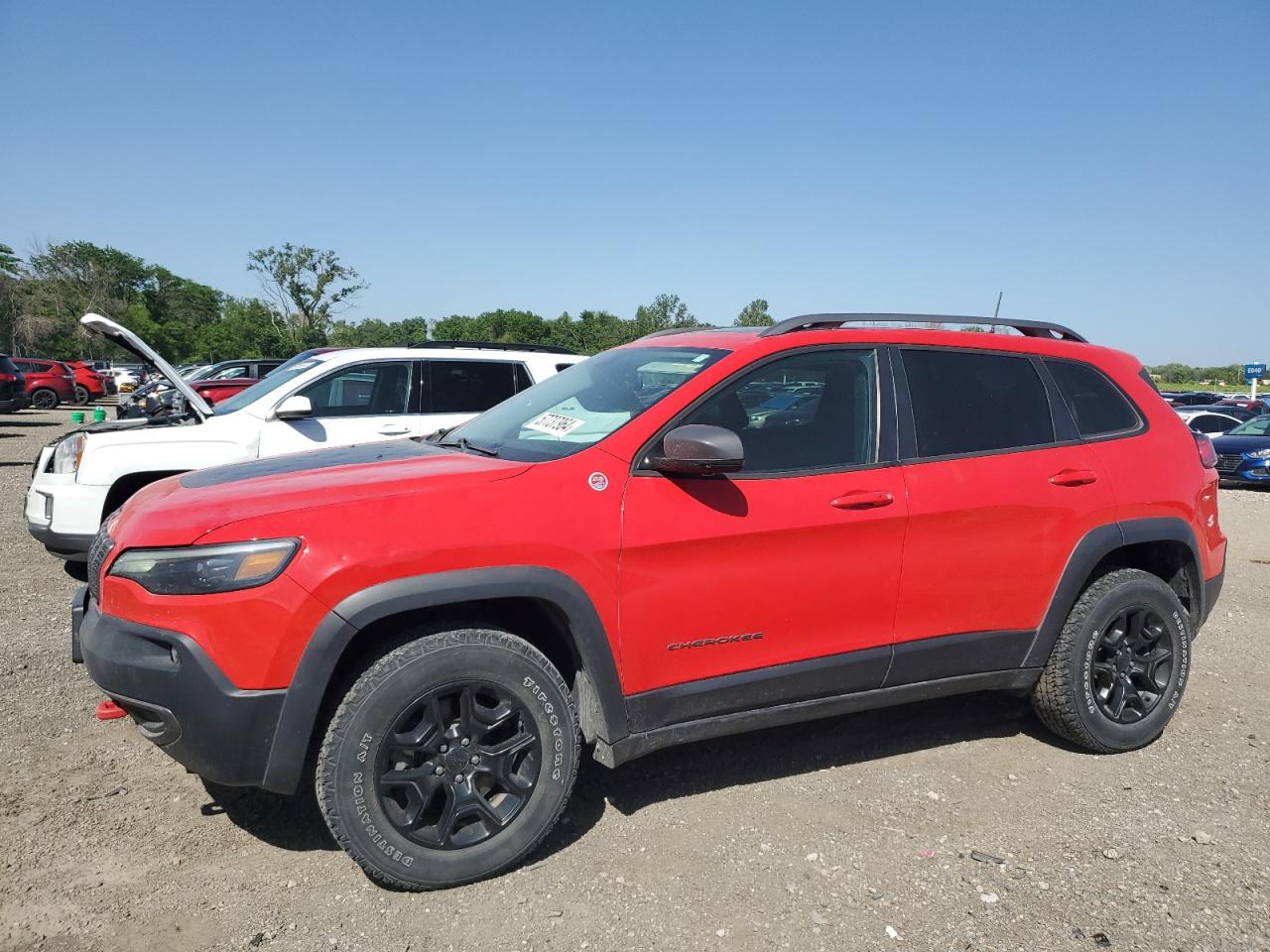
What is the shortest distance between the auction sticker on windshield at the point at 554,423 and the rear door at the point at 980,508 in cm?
128

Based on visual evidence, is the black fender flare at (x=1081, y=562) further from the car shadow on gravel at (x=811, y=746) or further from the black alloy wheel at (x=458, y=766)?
the black alloy wheel at (x=458, y=766)

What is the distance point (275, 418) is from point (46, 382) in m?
25.1

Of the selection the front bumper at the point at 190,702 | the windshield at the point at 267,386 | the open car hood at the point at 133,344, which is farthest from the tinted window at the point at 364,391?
the front bumper at the point at 190,702

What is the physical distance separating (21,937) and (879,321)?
3.56 meters

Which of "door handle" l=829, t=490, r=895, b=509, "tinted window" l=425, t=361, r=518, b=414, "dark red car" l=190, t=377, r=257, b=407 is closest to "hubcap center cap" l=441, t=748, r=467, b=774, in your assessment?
"door handle" l=829, t=490, r=895, b=509

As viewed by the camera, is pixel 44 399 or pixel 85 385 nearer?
pixel 44 399

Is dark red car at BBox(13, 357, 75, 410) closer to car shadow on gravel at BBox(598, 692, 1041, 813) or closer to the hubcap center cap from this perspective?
car shadow on gravel at BBox(598, 692, 1041, 813)

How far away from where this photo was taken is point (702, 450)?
9.43 feet

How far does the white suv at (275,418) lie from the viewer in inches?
226

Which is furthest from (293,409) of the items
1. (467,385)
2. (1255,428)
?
(1255,428)

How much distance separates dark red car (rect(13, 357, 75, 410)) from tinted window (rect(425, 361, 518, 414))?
24412 millimetres

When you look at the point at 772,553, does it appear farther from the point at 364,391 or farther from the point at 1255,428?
the point at 1255,428

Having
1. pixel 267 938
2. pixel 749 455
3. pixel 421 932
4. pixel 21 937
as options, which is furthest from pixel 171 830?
pixel 749 455

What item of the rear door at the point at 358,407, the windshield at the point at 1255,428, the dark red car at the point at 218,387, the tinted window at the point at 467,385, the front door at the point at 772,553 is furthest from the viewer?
the dark red car at the point at 218,387
